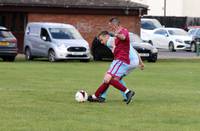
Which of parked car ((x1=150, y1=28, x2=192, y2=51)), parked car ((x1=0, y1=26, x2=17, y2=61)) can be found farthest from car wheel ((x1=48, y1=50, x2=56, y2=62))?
parked car ((x1=150, y1=28, x2=192, y2=51))

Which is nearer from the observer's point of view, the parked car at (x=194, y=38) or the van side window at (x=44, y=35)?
the van side window at (x=44, y=35)

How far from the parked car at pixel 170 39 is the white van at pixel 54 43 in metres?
15.9

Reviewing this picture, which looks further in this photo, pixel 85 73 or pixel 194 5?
pixel 194 5

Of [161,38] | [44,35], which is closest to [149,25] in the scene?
[161,38]

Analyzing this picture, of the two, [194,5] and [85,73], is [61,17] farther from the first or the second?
[194,5]

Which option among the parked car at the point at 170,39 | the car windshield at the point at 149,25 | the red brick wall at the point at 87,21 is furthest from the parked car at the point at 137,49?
the car windshield at the point at 149,25

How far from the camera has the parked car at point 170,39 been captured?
168ft

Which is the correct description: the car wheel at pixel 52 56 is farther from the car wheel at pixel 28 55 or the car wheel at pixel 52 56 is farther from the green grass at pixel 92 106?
the green grass at pixel 92 106

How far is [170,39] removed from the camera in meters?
51.4

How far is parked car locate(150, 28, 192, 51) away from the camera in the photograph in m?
51.2

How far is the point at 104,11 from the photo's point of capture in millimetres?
44156

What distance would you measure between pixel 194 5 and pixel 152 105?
230 feet

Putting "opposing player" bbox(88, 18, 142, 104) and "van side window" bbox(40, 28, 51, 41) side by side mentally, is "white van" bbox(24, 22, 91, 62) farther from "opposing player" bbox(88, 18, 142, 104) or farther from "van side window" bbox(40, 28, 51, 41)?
"opposing player" bbox(88, 18, 142, 104)

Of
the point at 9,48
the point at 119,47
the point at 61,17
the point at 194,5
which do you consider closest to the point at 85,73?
the point at 9,48
